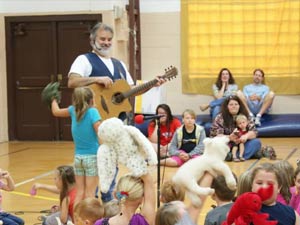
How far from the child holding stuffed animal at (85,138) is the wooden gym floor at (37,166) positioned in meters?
0.46

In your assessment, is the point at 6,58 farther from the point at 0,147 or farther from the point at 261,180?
the point at 261,180

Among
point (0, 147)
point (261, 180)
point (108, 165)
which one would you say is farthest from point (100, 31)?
point (0, 147)

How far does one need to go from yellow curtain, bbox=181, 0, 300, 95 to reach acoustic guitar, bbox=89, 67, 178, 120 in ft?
22.2

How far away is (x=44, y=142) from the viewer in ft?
36.1

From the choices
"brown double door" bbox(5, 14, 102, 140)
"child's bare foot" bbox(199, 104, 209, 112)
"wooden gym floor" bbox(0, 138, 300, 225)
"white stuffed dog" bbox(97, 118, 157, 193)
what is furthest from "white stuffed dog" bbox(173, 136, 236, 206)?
"child's bare foot" bbox(199, 104, 209, 112)

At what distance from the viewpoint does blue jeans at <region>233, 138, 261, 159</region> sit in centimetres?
825

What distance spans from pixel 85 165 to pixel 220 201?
168 cm

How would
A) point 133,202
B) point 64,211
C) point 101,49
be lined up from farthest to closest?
point 101,49, point 64,211, point 133,202

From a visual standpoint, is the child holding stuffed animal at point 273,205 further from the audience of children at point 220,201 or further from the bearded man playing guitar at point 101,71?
the bearded man playing guitar at point 101,71

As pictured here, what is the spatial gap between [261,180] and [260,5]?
30.1 ft

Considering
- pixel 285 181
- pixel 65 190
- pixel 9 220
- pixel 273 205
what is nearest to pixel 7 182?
pixel 9 220

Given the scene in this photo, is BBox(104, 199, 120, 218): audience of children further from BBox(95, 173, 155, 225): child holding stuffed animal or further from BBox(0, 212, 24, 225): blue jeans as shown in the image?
BBox(0, 212, 24, 225): blue jeans

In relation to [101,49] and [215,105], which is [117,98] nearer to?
[101,49]

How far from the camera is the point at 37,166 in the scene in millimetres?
8016
